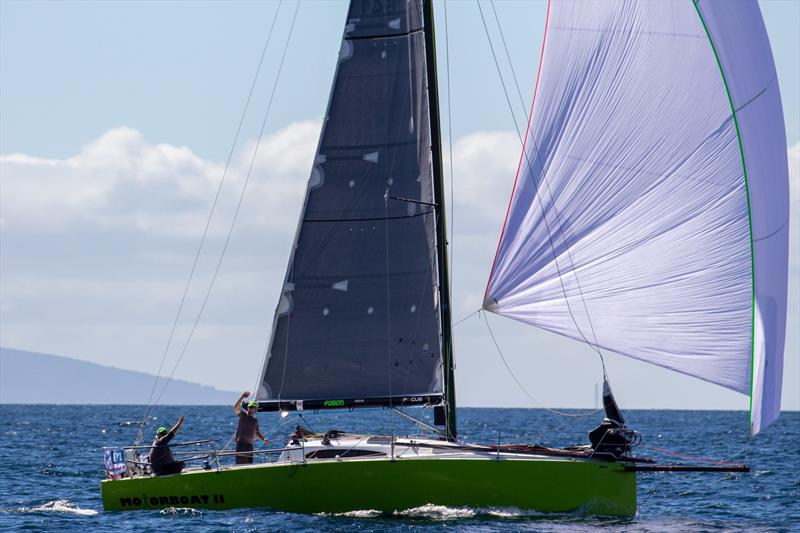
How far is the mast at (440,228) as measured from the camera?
21031 millimetres

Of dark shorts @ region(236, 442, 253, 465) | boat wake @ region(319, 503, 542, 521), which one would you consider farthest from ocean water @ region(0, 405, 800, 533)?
dark shorts @ region(236, 442, 253, 465)

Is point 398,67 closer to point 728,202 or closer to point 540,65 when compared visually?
point 540,65

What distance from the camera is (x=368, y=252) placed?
21.3 metres

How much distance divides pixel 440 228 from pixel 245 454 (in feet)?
16.1

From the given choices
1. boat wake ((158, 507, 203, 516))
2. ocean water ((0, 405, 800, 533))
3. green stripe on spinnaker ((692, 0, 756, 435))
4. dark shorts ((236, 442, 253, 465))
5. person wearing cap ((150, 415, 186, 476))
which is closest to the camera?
green stripe on spinnaker ((692, 0, 756, 435))

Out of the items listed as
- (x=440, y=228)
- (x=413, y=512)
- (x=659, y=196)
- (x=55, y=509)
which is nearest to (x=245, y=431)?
(x=413, y=512)

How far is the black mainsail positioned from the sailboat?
34 millimetres

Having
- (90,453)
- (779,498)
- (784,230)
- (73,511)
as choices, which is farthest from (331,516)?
(90,453)

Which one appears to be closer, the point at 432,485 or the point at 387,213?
the point at 432,485

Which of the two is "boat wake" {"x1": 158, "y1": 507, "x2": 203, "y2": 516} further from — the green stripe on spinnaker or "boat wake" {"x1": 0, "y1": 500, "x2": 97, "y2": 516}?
the green stripe on spinnaker

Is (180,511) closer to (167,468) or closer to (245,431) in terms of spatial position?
(167,468)

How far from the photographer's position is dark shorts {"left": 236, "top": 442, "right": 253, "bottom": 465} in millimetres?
20672

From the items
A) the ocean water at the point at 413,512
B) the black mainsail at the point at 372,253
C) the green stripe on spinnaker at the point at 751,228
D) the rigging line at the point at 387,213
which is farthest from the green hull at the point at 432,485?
the green stripe on spinnaker at the point at 751,228

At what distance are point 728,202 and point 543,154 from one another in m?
2.98
